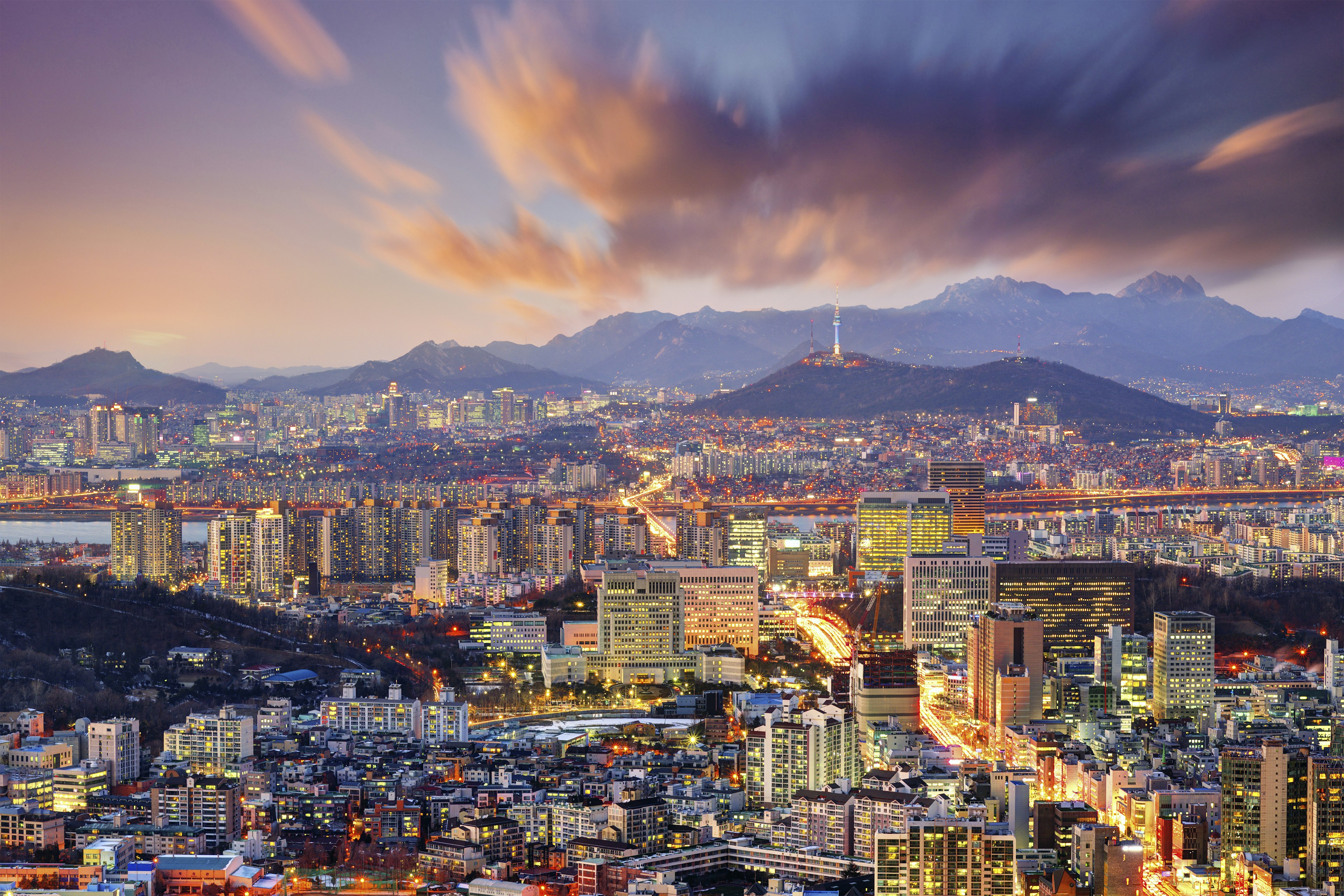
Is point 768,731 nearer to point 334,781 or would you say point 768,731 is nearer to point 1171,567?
point 334,781

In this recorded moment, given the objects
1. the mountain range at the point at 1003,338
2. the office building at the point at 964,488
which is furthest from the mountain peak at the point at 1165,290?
the office building at the point at 964,488

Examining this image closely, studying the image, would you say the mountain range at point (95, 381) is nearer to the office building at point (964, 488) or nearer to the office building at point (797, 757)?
the office building at point (964, 488)

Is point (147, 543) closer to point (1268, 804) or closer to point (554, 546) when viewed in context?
point (554, 546)

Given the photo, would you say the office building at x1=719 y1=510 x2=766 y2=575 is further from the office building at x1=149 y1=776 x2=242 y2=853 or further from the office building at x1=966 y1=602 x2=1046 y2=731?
the office building at x1=149 y1=776 x2=242 y2=853

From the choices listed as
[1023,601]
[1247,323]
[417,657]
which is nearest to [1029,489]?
[1023,601]

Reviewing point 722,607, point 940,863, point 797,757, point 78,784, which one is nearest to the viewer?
point 940,863

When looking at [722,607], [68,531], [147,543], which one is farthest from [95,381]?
[722,607]

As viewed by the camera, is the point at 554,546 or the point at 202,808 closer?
the point at 202,808
